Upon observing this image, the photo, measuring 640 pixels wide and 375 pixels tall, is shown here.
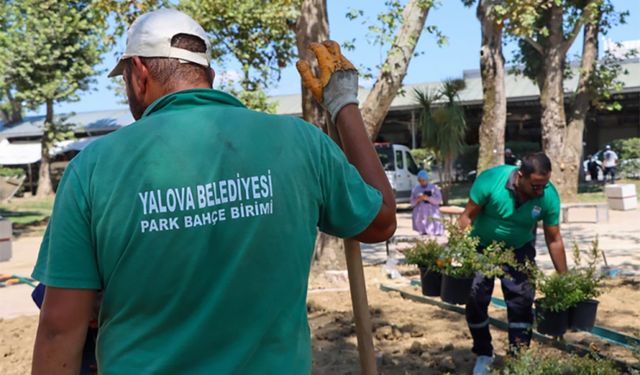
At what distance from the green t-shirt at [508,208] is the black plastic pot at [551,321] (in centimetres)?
54

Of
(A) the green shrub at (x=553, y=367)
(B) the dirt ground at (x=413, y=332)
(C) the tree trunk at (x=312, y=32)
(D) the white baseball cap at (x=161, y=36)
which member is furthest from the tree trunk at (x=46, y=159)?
(D) the white baseball cap at (x=161, y=36)

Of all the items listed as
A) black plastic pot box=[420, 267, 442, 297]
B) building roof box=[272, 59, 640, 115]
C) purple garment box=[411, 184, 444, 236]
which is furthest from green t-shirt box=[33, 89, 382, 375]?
building roof box=[272, 59, 640, 115]

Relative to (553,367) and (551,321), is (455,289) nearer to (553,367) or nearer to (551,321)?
(551,321)

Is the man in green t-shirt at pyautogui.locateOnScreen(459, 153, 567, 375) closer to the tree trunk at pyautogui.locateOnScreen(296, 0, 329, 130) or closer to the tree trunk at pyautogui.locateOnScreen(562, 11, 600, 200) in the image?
the tree trunk at pyautogui.locateOnScreen(296, 0, 329, 130)

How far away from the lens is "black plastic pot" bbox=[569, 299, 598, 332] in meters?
5.54

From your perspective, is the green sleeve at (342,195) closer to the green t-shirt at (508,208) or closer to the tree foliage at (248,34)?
the green t-shirt at (508,208)

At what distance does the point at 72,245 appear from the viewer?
1535 millimetres

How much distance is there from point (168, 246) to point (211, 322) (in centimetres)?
19

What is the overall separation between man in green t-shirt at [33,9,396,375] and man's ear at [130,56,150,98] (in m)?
0.01

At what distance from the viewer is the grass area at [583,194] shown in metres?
20.3

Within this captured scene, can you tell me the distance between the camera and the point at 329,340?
6281 mm

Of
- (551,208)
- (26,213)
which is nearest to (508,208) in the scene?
(551,208)

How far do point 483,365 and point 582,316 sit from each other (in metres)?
0.92

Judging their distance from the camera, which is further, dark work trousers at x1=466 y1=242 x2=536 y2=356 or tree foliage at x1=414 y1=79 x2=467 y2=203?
tree foliage at x1=414 y1=79 x2=467 y2=203
